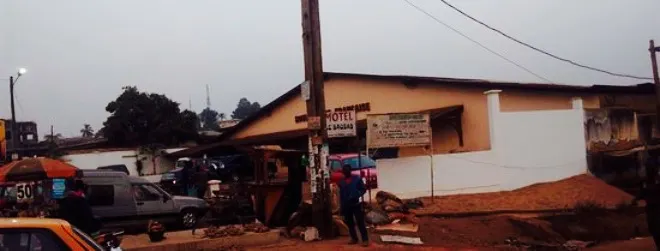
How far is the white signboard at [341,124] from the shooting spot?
13.1 meters

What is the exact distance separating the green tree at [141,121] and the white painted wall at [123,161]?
2.04 m

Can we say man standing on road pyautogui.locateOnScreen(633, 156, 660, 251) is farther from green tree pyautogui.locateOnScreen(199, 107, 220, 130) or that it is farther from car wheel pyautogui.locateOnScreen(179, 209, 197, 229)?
green tree pyautogui.locateOnScreen(199, 107, 220, 130)

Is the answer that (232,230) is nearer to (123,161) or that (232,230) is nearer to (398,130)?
(398,130)

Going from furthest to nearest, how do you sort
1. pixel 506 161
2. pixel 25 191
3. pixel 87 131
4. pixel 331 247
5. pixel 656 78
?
1. pixel 87 131
2. pixel 656 78
3. pixel 506 161
4. pixel 25 191
5. pixel 331 247

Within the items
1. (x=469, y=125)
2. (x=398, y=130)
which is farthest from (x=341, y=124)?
(x=469, y=125)

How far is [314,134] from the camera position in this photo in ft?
43.2

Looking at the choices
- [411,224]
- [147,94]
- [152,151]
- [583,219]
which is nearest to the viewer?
[411,224]

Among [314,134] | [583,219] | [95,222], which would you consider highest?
[314,134]

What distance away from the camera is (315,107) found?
13.2 metres

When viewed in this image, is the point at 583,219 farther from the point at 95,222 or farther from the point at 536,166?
the point at 95,222

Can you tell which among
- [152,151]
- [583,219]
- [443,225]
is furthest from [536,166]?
[152,151]

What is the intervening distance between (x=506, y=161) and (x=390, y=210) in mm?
4841

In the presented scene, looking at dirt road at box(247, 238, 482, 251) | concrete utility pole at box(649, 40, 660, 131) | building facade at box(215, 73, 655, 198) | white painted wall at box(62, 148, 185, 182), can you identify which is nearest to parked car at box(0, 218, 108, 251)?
dirt road at box(247, 238, 482, 251)

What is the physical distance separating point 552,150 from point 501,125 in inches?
74.3
